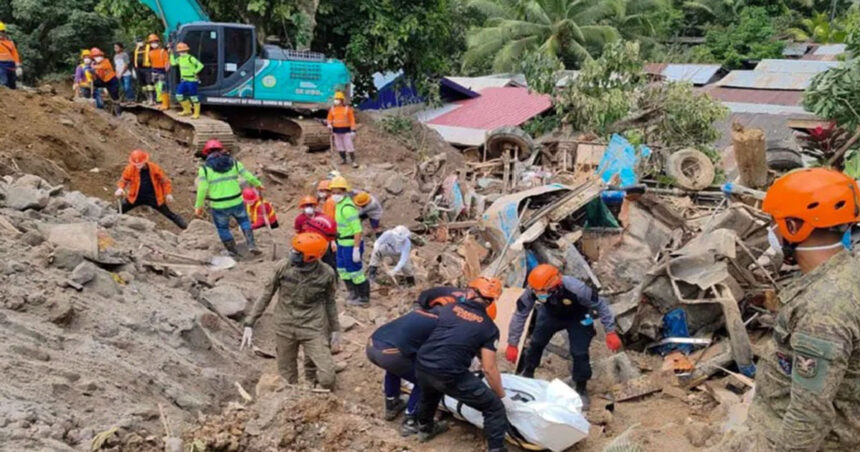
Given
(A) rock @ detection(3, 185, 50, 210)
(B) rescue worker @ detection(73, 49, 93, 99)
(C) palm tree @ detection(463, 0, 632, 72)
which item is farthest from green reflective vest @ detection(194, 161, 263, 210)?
(C) palm tree @ detection(463, 0, 632, 72)

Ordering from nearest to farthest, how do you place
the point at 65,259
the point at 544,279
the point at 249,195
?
1. the point at 544,279
2. the point at 65,259
3. the point at 249,195

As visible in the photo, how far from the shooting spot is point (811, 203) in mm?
2600

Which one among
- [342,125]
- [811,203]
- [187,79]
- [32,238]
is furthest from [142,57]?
[811,203]

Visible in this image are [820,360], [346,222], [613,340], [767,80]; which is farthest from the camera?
[767,80]

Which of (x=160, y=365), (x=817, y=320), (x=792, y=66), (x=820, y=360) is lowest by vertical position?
(x=160, y=365)

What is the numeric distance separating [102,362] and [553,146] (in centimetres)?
1114

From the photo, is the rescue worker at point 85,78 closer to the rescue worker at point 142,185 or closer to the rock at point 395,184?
the rescue worker at point 142,185

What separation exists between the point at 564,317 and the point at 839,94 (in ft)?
22.6

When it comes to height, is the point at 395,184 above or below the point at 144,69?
below

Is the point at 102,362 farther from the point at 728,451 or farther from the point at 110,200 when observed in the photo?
the point at 110,200

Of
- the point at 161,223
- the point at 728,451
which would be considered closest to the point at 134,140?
the point at 161,223

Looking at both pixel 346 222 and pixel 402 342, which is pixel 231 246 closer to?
pixel 346 222

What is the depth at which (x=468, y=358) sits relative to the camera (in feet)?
17.3

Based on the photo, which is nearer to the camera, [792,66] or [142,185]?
[142,185]
